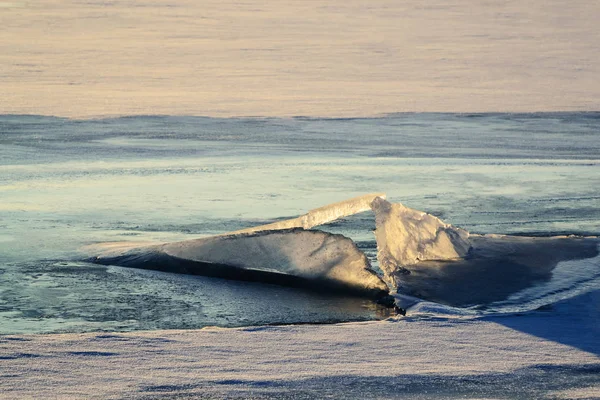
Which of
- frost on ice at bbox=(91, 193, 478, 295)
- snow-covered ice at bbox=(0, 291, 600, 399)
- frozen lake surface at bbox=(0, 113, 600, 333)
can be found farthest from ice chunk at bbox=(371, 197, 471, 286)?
snow-covered ice at bbox=(0, 291, 600, 399)

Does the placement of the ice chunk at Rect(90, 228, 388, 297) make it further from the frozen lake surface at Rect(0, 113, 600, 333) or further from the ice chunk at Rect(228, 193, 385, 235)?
the ice chunk at Rect(228, 193, 385, 235)

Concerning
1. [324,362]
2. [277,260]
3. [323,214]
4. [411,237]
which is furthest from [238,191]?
[324,362]

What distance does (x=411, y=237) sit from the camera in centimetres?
731

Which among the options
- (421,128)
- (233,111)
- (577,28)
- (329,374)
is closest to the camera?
(329,374)

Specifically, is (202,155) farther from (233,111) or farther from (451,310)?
(451,310)

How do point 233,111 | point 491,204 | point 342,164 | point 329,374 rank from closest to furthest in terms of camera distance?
point 329,374 < point 491,204 < point 342,164 < point 233,111

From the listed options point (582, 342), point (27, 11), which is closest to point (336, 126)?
point (582, 342)

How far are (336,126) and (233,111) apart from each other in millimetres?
1993

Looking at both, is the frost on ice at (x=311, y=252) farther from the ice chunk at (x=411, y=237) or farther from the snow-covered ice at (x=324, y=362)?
the snow-covered ice at (x=324, y=362)

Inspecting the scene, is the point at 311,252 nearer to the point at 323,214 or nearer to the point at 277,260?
the point at 277,260

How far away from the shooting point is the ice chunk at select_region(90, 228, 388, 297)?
6.53m

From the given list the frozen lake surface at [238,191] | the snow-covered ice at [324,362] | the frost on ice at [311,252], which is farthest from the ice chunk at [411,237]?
the snow-covered ice at [324,362]

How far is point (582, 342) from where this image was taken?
5.34 metres

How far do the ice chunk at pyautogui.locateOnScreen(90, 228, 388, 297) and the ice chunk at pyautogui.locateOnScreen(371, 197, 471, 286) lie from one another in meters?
0.48
